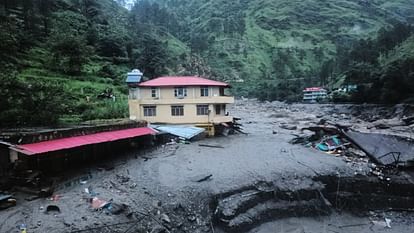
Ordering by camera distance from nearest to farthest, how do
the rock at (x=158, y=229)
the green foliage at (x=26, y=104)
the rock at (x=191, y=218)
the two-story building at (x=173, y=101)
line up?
the rock at (x=158, y=229) → the rock at (x=191, y=218) → the green foliage at (x=26, y=104) → the two-story building at (x=173, y=101)

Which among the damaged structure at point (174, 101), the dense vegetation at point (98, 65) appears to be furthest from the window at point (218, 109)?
the dense vegetation at point (98, 65)

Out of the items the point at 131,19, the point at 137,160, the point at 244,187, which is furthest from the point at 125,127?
the point at 131,19

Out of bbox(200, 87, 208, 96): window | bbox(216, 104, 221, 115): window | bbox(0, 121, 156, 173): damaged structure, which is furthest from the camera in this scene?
bbox(216, 104, 221, 115): window

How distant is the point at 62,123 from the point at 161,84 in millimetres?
12761

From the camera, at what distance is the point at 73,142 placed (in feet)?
71.5

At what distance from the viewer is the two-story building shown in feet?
125

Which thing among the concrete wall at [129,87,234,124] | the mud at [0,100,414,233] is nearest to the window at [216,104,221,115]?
the concrete wall at [129,87,234,124]

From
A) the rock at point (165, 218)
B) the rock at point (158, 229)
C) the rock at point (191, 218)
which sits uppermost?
the rock at point (165, 218)

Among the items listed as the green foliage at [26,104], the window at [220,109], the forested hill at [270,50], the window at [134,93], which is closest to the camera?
the green foliage at [26,104]

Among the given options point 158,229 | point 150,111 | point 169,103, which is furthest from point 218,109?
point 158,229

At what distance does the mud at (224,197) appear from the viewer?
→ 15.8 m

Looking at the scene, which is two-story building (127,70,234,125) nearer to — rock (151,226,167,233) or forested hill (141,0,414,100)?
rock (151,226,167,233)

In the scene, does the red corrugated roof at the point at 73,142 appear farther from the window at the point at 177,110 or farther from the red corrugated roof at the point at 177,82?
the red corrugated roof at the point at 177,82

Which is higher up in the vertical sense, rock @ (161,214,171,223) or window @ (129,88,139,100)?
window @ (129,88,139,100)
